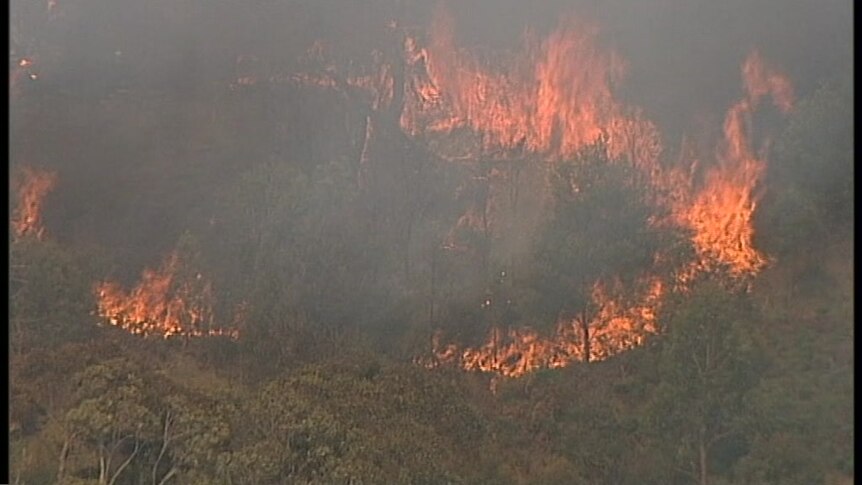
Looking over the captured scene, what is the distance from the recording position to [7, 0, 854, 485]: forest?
3084 millimetres

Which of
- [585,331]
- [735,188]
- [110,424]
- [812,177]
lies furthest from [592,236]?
[110,424]

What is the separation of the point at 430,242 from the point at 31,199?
4.83ft

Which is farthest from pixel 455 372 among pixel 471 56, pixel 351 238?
pixel 471 56

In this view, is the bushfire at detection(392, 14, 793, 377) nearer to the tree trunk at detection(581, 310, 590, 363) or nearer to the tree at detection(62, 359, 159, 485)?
the tree trunk at detection(581, 310, 590, 363)

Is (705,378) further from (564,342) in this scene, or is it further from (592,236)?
(592,236)

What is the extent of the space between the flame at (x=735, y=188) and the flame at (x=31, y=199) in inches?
92.8

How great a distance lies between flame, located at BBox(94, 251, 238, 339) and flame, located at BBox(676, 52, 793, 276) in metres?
1.77

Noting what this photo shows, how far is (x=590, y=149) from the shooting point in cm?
343

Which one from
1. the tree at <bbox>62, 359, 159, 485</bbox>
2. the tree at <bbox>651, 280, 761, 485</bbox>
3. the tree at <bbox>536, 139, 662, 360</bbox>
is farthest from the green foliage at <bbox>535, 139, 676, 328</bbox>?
the tree at <bbox>62, 359, 159, 485</bbox>

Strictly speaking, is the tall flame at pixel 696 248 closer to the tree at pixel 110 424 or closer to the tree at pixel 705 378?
the tree at pixel 705 378

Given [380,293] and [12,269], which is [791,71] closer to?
[380,293]

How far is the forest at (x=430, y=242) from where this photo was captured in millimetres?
3084

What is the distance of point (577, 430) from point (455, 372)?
479 millimetres

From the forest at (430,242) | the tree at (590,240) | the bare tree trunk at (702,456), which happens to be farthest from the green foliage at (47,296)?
the bare tree trunk at (702,456)
